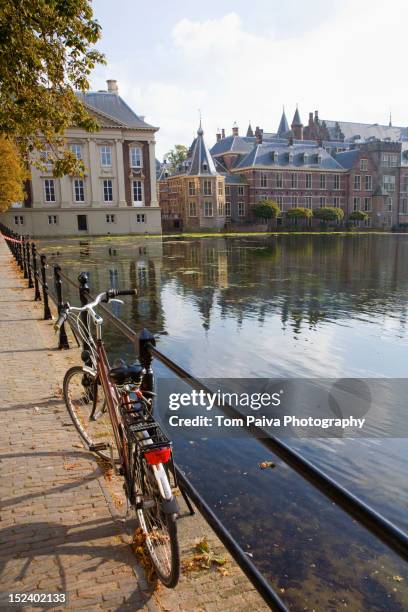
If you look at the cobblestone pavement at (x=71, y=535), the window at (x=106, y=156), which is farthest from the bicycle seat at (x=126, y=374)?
the window at (x=106, y=156)

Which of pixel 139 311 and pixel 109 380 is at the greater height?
pixel 109 380

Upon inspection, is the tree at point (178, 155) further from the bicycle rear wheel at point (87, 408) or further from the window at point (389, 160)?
the bicycle rear wheel at point (87, 408)

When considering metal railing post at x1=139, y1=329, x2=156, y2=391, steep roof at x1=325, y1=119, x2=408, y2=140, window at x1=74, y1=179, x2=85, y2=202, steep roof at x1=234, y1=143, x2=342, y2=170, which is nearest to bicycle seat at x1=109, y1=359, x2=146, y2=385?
metal railing post at x1=139, y1=329, x2=156, y2=391

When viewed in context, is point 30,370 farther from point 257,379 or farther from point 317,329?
point 317,329

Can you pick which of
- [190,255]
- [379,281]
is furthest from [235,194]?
[379,281]

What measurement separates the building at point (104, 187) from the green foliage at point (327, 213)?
2501 cm

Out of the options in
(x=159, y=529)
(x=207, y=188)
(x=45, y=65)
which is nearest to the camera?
(x=159, y=529)

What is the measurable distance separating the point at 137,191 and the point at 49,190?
10778 millimetres

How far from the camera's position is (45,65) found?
8938 mm

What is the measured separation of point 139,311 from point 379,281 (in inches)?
450

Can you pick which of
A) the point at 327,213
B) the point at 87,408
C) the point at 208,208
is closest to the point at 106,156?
the point at 208,208

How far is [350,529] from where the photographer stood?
483cm

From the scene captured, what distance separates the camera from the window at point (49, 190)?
6081 cm

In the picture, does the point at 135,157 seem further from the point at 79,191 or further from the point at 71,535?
the point at 71,535
